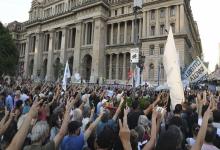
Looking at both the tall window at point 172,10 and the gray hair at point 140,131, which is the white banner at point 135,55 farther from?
the tall window at point 172,10

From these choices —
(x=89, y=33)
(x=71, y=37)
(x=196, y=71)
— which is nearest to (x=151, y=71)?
(x=89, y=33)

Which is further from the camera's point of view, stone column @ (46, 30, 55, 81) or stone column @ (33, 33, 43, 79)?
stone column @ (33, 33, 43, 79)

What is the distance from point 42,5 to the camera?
3231 inches

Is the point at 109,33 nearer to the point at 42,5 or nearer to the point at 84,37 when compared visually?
the point at 84,37

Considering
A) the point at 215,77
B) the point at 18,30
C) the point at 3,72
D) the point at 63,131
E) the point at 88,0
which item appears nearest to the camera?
the point at 63,131

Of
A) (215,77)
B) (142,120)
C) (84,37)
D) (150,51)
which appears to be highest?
(84,37)

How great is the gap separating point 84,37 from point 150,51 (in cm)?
1754

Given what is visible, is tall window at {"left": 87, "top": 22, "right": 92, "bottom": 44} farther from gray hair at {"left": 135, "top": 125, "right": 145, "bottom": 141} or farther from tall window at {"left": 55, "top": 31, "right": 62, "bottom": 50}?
gray hair at {"left": 135, "top": 125, "right": 145, "bottom": 141}

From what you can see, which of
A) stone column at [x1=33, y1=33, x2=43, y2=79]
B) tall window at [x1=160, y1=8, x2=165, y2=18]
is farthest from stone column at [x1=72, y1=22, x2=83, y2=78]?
tall window at [x1=160, y1=8, x2=165, y2=18]

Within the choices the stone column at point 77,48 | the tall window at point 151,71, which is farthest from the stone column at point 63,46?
the tall window at point 151,71

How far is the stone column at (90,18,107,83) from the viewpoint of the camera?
60.0m

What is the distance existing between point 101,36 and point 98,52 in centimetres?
359

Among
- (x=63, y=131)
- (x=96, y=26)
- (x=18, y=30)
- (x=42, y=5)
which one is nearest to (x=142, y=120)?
(x=63, y=131)

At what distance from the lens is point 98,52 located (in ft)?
199
